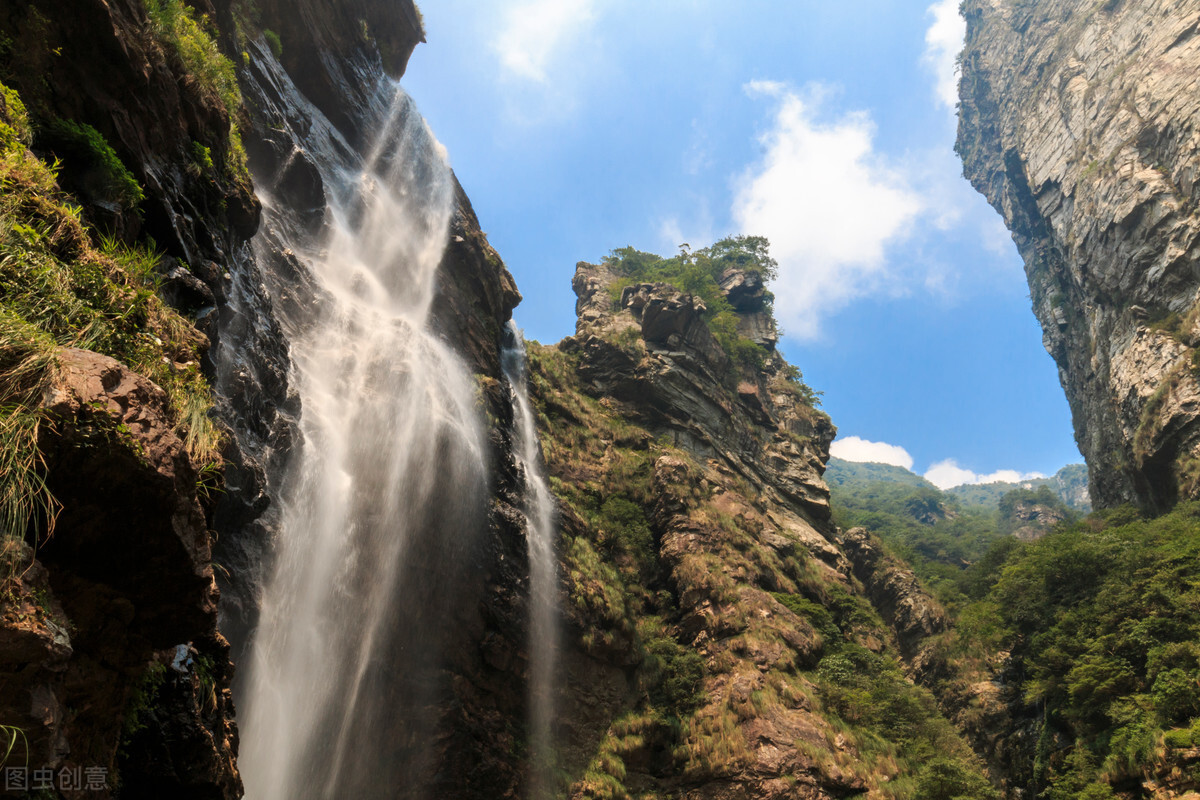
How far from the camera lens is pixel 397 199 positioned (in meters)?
25.9

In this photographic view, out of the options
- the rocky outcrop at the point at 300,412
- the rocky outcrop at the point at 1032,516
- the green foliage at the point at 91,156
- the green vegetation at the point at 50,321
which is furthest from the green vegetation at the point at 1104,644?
the rocky outcrop at the point at 1032,516

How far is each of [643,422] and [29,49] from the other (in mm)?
29438

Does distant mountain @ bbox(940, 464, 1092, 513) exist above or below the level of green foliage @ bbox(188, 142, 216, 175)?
above

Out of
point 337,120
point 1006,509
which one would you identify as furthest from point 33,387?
point 1006,509

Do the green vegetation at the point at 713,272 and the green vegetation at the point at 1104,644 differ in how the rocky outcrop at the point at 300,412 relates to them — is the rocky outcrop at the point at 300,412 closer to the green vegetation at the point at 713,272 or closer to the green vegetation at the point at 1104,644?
the green vegetation at the point at 1104,644

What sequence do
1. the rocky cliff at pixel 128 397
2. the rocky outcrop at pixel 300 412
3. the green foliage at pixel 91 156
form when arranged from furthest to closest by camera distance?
the rocky outcrop at pixel 300 412
the green foliage at pixel 91 156
the rocky cliff at pixel 128 397

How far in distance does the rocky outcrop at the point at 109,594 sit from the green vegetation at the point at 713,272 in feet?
135

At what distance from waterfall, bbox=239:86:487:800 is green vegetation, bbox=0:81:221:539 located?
8.25 m

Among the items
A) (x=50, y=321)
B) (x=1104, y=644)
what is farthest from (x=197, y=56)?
(x=1104, y=644)

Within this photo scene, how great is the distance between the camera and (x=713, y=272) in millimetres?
53062

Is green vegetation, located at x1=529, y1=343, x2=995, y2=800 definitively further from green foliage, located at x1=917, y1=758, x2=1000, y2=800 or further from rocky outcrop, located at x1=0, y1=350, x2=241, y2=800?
rocky outcrop, located at x1=0, y1=350, x2=241, y2=800

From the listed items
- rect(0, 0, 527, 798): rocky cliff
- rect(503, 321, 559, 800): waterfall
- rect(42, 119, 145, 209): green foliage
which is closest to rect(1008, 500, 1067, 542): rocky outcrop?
rect(503, 321, 559, 800): waterfall

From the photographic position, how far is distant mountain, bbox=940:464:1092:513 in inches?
5532

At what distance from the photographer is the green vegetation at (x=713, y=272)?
4406 centimetres
